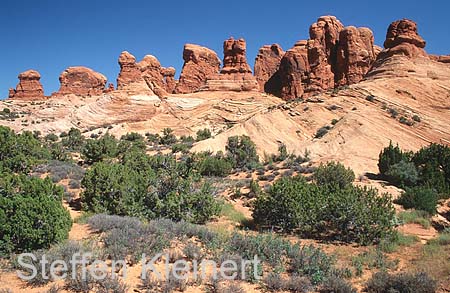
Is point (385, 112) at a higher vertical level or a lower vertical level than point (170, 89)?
lower

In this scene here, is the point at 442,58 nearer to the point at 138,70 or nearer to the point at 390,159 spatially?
the point at 390,159

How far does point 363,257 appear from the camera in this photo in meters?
7.36

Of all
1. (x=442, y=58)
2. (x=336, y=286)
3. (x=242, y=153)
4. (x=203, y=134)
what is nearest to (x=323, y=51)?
(x=442, y=58)

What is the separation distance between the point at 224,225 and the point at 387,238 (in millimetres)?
4451

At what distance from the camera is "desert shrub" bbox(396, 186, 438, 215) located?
38.2 feet

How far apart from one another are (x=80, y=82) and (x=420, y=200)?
73.0 meters

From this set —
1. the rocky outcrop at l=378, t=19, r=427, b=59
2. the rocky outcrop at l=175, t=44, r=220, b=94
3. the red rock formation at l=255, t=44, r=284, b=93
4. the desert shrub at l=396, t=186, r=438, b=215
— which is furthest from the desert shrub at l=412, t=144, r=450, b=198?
the rocky outcrop at l=175, t=44, r=220, b=94

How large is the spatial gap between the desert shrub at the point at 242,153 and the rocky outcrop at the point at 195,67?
33749 millimetres

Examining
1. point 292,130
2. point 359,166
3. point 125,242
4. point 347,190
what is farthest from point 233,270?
point 292,130

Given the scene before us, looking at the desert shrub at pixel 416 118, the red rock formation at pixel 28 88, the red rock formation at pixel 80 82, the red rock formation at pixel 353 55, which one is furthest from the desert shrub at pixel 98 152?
the red rock formation at pixel 28 88

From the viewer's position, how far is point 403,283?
18.5 feet

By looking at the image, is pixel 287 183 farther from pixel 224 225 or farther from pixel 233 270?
pixel 233 270

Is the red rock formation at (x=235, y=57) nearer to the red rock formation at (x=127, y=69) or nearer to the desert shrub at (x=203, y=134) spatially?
the red rock formation at (x=127, y=69)

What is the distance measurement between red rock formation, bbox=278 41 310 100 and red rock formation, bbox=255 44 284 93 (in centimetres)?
882
